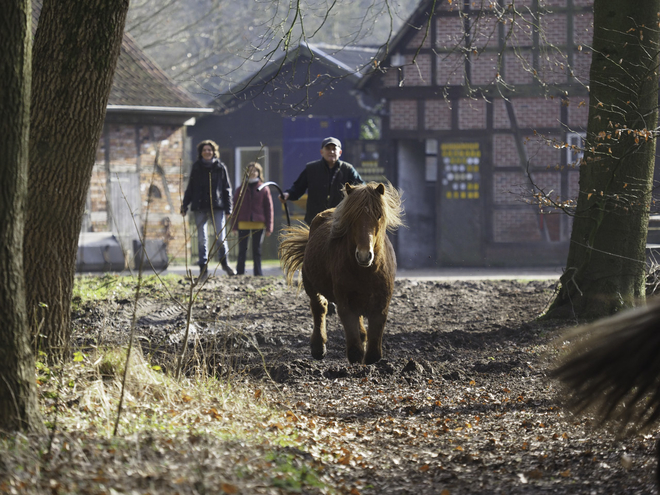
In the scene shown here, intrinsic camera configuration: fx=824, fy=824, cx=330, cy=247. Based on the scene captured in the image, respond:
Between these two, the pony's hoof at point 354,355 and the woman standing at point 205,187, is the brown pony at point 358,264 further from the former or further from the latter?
the woman standing at point 205,187

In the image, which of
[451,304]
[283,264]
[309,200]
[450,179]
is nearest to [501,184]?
[450,179]

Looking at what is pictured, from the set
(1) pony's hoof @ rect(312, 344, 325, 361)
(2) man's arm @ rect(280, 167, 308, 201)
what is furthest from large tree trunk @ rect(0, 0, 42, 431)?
(2) man's arm @ rect(280, 167, 308, 201)

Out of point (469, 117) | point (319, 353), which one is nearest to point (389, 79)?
point (469, 117)

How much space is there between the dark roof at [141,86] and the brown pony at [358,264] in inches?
521

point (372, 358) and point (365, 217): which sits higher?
point (365, 217)

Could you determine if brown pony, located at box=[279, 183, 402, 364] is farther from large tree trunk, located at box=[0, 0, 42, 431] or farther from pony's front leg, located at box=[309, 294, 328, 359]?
large tree trunk, located at box=[0, 0, 42, 431]

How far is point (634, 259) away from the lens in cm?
812

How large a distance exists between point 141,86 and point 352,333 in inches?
592

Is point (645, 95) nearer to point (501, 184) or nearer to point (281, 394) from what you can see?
point (281, 394)

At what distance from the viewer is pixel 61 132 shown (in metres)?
5.21

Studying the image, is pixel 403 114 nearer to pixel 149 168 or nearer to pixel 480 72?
pixel 480 72

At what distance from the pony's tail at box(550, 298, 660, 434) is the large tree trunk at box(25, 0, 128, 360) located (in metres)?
3.13

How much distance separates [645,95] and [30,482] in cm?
661

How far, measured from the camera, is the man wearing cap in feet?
30.8
